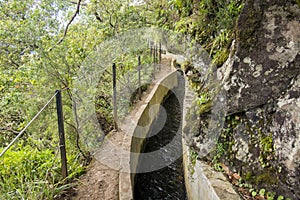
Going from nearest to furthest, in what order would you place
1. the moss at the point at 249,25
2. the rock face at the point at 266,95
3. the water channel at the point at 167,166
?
the rock face at the point at 266,95
the moss at the point at 249,25
the water channel at the point at 167,166

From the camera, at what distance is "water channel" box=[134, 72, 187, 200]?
4.52 m

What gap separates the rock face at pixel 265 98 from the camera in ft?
8.20

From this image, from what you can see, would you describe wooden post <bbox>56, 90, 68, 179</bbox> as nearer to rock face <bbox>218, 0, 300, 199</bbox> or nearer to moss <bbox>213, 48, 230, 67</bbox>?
rock face <bbox>218, 0, 300, 199</bbox>

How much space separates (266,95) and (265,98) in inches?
1.4

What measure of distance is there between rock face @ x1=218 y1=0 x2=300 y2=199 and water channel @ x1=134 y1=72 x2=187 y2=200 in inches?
71.3

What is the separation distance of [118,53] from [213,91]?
13.4ft

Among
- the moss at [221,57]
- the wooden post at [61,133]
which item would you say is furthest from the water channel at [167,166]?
the moss at [221,57]

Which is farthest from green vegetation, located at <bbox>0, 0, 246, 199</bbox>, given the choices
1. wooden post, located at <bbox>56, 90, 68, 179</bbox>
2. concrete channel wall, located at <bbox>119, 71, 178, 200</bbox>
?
concrete channel wall, located at <bbox>119, 71, 178, 200</bbox>

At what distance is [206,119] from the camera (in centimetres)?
358

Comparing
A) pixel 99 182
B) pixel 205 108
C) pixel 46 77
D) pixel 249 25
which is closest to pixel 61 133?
pixel 99 182

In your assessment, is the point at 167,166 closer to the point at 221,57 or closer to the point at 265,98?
the point at 221,57

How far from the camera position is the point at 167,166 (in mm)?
5383

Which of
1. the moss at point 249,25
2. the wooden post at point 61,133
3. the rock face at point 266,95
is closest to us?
the rock face at point 266,95

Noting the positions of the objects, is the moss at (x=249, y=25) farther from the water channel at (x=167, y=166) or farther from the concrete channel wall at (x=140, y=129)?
the water channel at (x=167, y=166)
